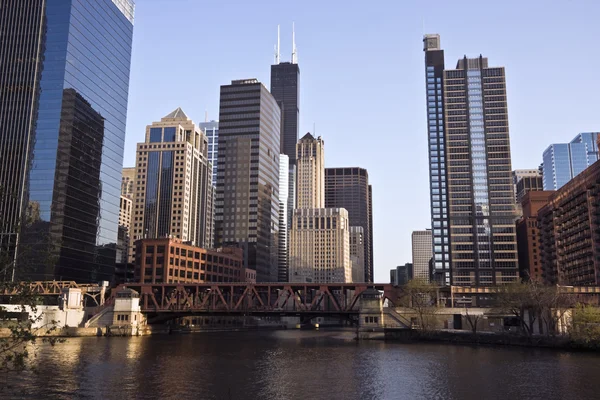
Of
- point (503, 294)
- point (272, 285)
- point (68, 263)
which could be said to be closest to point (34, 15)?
point (68, 263)

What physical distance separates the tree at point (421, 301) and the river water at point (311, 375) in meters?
34.6

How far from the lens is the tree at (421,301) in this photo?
13106 cm

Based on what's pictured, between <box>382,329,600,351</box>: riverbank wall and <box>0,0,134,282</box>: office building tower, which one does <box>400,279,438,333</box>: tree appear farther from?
<box>0,0,134,282</box>: office building tower

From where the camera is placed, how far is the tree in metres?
131

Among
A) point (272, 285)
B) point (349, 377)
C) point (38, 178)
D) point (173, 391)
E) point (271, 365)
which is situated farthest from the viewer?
point (38, 178)

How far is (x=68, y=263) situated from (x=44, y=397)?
5848 inches

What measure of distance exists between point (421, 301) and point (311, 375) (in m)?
78.0

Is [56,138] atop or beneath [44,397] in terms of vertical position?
atop

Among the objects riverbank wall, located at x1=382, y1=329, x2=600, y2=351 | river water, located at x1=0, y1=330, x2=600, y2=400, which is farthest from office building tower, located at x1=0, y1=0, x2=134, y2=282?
riverbank wall, located at x1=382, y1=329, x2=600, y2=351

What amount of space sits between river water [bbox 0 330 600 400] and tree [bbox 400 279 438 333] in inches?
1362

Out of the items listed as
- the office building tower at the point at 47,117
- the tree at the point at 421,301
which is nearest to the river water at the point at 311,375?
the tree at the point at 421,301

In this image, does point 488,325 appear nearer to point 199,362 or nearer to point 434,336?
point 434,336

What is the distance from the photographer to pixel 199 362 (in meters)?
80.1

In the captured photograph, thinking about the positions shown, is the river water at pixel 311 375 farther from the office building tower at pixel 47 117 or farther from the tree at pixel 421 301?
the office building tower at pixel 47 117
